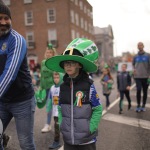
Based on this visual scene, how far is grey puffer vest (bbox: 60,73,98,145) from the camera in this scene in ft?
8.74

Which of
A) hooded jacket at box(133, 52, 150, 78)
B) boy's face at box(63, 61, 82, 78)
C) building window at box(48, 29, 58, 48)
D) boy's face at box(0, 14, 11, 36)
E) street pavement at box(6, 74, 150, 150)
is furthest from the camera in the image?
building window at box(48, 29, 58, 48)

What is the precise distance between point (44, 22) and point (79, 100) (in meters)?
32.1

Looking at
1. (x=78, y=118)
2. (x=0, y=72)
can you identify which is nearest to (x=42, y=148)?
(x=78, y=118)

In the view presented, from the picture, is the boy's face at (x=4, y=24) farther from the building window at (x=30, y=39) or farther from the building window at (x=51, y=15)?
the building window at (x=30, y=39)

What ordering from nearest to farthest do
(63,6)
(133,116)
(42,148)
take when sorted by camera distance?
(42,148)
(133,116)
(63,6)

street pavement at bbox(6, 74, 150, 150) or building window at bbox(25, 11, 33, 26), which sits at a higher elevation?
building window at bbox(25, 11, 33, 26)

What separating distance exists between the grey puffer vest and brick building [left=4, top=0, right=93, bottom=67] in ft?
99.8

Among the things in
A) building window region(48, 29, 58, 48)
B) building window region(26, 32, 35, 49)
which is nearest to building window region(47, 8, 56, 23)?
building window region(48, 29, 58, 48)

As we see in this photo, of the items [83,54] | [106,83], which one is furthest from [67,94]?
[106,83]

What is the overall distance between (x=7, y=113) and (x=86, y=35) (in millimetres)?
40693

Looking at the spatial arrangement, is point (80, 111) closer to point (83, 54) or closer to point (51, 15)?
point (83, 54)

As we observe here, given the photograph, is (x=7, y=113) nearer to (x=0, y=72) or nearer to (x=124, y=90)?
(x=0, y=72)

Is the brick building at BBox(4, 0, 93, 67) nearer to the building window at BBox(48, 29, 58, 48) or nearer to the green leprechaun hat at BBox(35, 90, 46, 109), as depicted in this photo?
the building window at BBox(48, 29, 58, 48)

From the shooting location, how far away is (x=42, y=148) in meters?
4.38
